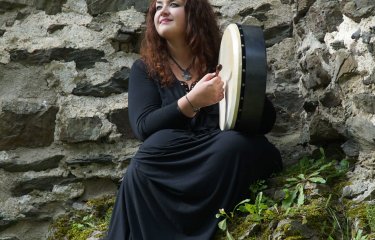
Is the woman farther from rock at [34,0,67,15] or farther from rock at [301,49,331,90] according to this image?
rock at [34,0,67,15]

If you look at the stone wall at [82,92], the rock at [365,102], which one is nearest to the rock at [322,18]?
the stone wall at [82,92]

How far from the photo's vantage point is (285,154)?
309cm

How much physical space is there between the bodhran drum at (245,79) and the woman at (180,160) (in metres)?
0.05

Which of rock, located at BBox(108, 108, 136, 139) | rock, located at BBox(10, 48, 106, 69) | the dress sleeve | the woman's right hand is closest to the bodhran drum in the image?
the woman's right hand

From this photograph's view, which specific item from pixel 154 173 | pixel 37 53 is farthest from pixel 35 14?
pixel 154 173

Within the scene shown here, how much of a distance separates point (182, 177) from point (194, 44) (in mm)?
697

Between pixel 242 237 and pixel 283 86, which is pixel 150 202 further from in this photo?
pixel 283 86

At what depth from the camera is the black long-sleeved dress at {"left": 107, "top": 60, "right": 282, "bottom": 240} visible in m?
2.39

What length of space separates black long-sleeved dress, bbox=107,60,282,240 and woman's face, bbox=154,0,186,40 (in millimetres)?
374

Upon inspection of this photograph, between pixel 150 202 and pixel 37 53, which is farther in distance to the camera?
pixel 37 53

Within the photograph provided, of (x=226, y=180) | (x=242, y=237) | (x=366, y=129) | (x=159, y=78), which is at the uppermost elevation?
(x=159, y=78)

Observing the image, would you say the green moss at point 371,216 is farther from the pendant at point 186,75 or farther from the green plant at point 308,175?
the pendant at point 186,75

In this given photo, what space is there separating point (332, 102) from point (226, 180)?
71cm

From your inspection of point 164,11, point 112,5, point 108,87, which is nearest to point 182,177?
point 164,11
